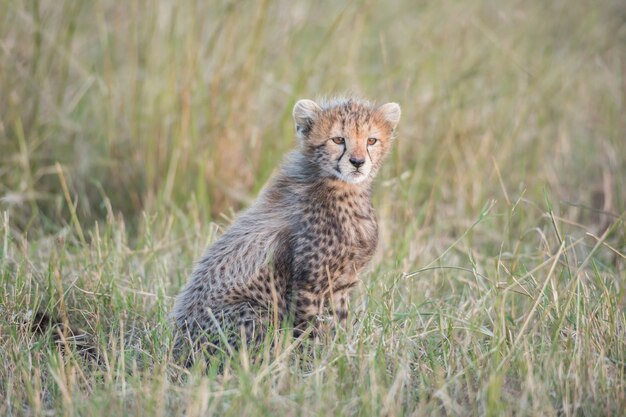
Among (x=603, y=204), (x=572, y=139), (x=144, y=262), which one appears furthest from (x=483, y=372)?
(x=572, y=139)

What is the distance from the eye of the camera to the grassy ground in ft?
9.98

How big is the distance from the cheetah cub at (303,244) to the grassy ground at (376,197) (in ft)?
0.62

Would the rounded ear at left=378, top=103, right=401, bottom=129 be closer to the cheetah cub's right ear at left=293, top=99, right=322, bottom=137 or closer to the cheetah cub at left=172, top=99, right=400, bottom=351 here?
the cheetah cub at left=172, top=99, right=400, bottom=351

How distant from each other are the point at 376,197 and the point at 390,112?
1446 millimetres

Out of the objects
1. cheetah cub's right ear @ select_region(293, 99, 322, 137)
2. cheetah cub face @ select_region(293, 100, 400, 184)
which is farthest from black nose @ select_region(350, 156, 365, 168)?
cheetah cub's right ear @ select_region(293, 99, 322, 137)

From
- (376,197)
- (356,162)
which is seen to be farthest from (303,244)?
(376,197)

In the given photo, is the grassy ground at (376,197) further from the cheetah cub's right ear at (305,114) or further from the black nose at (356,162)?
the cheetah cub's right ear at (305,114)

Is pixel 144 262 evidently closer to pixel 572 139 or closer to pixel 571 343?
pixel 571 343

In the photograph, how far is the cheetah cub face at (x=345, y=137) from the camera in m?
3.72

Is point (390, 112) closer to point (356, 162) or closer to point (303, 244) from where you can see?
point (356, 162)

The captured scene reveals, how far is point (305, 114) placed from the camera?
3924mm

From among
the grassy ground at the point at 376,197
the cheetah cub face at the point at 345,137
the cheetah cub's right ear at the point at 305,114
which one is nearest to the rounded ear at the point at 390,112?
the cheetah cub face at the point at 345,137

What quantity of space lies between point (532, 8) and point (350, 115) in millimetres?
4186

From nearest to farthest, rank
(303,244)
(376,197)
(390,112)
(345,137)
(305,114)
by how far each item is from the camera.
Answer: (303,244), (345,137), (305,114), (390,112), (376,197)
